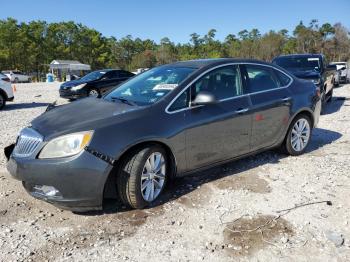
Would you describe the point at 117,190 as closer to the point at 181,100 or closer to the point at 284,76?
the point at 181,100

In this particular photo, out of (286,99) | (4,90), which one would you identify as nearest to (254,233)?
(286,99)

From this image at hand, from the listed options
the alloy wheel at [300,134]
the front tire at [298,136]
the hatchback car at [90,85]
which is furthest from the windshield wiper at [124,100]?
the hatchback car at [90,85]

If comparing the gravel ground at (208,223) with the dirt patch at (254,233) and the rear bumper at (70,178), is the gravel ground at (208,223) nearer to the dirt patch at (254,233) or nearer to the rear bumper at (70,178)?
the dirt patch at (254,233)

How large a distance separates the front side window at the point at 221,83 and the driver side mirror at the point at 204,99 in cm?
11

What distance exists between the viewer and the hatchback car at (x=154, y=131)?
3.53 meters

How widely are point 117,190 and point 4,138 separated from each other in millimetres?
4805

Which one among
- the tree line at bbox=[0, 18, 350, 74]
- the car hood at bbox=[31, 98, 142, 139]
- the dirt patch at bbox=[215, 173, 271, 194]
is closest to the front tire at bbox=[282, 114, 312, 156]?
the dirt patch at bbox=[215, 173, 271, 194]

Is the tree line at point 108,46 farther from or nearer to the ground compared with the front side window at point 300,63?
farther from the ground

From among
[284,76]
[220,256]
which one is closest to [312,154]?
[284,76]

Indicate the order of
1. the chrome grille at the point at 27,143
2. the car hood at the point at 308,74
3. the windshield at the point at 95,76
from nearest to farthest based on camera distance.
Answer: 1. the chrome grille at the point at 27,143
2. the car hood at the point at 308,74
3. the windshield at the point at 95,76

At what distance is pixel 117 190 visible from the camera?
12.6 ft

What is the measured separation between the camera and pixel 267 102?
5.15 m

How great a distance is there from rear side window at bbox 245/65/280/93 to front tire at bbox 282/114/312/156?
79 cm

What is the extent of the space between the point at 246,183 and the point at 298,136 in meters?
1.68
